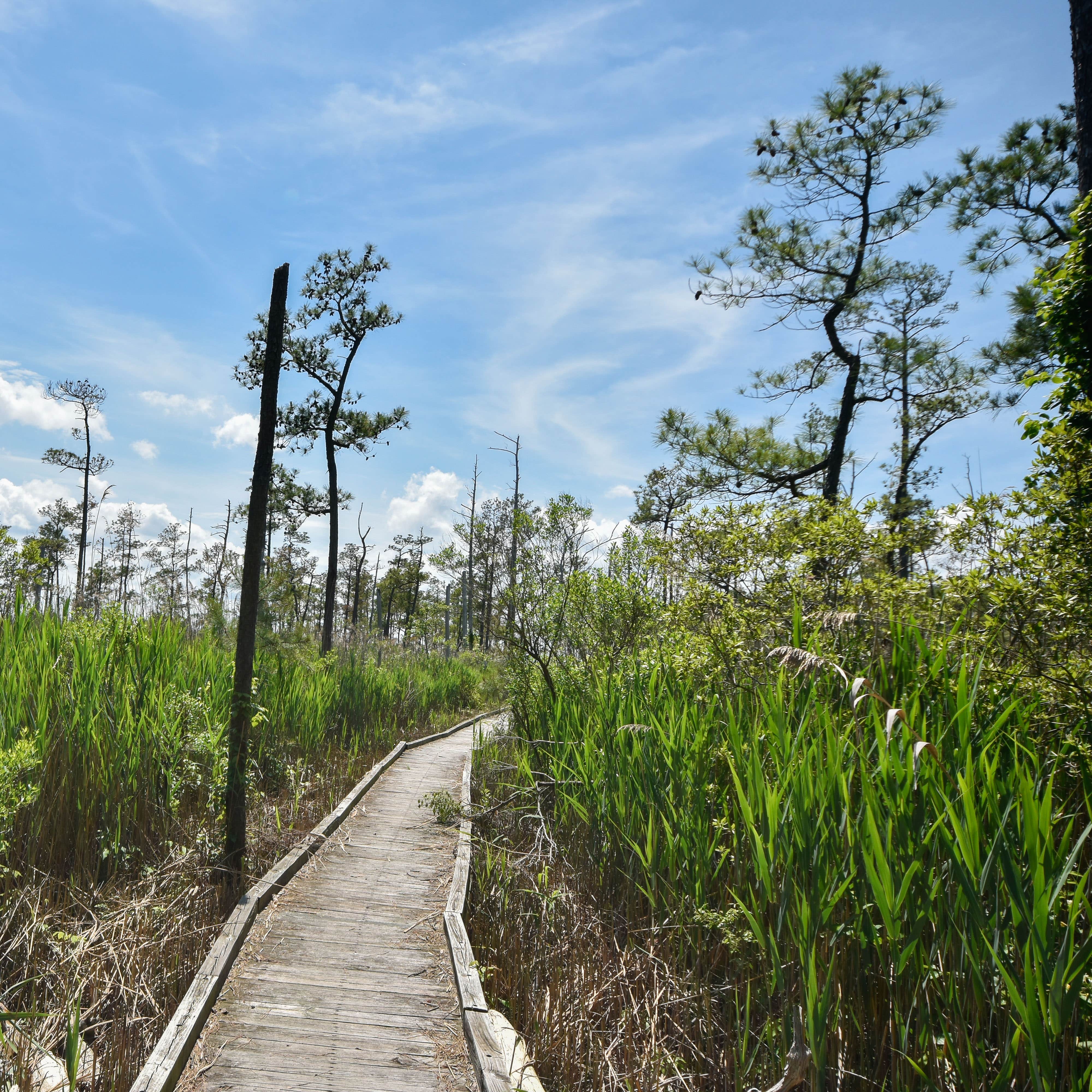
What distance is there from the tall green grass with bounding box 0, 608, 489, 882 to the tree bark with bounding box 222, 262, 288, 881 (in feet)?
0.74

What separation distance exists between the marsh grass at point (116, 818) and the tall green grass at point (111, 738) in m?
0.01

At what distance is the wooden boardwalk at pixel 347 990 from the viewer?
119 inches

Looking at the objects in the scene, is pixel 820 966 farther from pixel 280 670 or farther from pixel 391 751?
pixel 391 751

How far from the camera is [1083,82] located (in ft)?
18.8

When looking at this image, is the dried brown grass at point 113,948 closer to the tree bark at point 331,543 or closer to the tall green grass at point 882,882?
the tall green grass at point 882,882


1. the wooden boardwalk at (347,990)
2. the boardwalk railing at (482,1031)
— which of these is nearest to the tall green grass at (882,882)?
the boardwalk railing at (482,1031)

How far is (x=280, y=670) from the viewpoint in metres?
7.81

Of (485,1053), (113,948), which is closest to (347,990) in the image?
(485,1053)

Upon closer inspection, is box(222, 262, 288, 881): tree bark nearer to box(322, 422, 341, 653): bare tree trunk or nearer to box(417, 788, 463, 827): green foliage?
box(417, 788, 463, 827): green foliage

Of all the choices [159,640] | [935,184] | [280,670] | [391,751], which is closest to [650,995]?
[159,640]

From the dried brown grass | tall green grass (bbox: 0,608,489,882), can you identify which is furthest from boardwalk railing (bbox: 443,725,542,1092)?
tall green grass (bbox: 0,608,489,882)

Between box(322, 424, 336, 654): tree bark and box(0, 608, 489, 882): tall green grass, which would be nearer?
box(0, 608, 489, 882): tall green grass

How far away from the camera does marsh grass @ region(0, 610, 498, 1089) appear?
3572mm

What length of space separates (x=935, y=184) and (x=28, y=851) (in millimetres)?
14920
